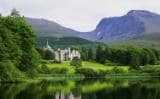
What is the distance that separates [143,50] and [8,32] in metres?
101

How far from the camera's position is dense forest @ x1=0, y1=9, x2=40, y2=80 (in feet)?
274

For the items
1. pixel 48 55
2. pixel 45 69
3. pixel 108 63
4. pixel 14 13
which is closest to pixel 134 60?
pixel 108 63

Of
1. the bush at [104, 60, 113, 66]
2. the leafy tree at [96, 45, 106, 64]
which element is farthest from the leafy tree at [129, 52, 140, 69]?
the leafy tree at [96, 45, 106, 64]

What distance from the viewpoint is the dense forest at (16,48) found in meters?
83.5

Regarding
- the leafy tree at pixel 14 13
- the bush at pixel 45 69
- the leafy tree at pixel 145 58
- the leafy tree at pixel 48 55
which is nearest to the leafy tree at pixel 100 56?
the leafy tree at pixel 145 58

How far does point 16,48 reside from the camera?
3406 inches

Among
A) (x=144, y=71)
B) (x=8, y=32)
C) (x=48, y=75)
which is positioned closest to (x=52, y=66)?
(x=48, y=75)

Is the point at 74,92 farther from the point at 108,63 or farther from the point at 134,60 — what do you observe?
the point at 108,63

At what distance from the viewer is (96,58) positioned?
182000mm

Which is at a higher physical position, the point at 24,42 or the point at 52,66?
the point at 24,42

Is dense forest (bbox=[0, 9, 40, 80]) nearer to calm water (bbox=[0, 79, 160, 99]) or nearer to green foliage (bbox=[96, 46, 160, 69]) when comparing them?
calm water (bbox=[0, 79, 160, 99])

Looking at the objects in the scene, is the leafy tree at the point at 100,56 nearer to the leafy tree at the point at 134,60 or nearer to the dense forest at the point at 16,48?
the leafy tree at the point at 134,60

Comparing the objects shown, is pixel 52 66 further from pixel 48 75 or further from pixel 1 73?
pixel 1 73

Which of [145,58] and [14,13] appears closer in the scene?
[14,13]
